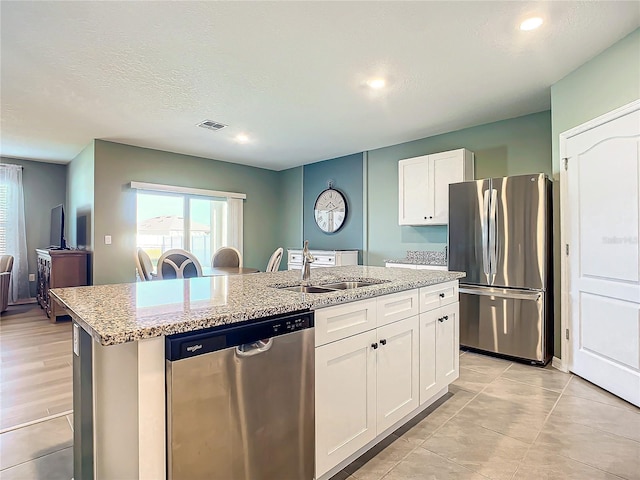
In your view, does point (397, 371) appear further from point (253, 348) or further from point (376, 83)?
point (376, 83)

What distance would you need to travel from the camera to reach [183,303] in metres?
1.40

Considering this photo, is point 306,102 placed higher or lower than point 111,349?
higher

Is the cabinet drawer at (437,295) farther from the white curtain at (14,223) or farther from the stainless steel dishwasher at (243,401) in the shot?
the white curtain at (14,223)

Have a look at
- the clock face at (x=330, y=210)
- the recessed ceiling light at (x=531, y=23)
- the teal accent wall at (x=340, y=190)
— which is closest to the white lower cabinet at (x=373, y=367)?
the recessed ceiling light at (x=531, y=23)

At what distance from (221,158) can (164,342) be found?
5.28 metres

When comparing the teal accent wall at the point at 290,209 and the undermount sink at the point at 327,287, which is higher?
the teal accent wall at the point at 290,209

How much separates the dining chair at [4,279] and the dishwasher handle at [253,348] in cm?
585

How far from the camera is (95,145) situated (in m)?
4.75

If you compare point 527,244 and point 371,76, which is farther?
point 527,244

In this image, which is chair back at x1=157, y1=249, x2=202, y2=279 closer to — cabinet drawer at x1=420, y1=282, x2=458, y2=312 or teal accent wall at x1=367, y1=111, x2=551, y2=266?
cabinet drawer at x1=420, y1=282, x2=458, y2=312

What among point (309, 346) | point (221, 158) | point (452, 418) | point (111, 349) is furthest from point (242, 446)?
point (221, 158)

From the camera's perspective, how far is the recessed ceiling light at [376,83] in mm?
2973

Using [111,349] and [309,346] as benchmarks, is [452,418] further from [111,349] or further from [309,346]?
[111,349]

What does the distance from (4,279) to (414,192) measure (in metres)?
6.08
